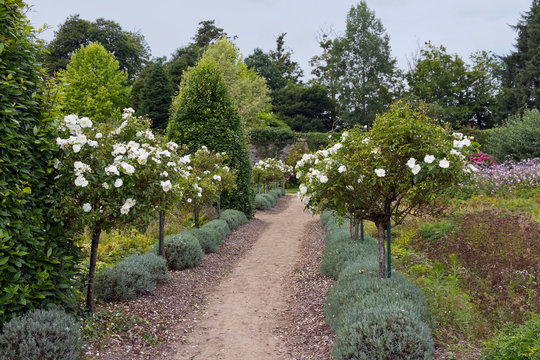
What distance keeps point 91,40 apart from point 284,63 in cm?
2147

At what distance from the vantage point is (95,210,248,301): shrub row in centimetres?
498

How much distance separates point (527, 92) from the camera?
29844mm

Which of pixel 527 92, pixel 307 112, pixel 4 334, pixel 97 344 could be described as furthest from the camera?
pixel 307 112

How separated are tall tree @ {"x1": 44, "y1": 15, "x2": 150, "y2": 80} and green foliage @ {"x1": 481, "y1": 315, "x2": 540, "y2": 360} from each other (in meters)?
37.4

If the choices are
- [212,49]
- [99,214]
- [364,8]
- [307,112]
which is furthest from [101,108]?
[99,214]

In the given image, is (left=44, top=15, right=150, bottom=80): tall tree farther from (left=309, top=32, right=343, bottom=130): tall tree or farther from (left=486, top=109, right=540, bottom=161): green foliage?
(left=486, top=109, right=540, bottom=161): green foliage

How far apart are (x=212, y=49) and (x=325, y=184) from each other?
25.3 m

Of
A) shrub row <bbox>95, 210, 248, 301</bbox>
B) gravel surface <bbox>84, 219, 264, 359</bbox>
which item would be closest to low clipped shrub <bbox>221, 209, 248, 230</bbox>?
shrub row <bbox>95, 210, 248, 301</bbox>

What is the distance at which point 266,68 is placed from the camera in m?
41.2

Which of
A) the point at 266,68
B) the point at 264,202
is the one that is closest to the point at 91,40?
the point at 266,68

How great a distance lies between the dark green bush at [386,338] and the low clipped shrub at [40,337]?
2326mm

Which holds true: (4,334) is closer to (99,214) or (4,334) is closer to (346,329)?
(99,214)

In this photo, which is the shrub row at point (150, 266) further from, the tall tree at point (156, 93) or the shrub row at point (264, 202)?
the tall tree at point (156, 93)

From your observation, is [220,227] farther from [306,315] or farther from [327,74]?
[327,74]
